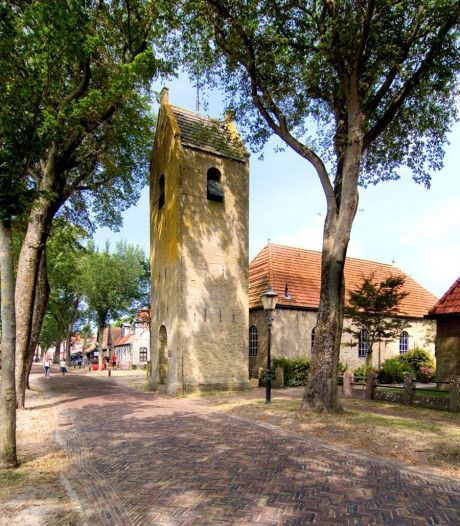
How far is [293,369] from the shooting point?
21422 millimetres

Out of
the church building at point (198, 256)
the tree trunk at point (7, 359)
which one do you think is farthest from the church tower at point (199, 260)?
the tree trunk at point (7, 359)

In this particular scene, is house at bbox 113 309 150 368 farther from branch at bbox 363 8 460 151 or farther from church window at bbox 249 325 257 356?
branch at bbox 363 8 460 151

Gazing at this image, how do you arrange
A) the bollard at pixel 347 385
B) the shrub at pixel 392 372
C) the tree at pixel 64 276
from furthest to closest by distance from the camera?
1. the tree at pixel 64 276
2. the shrub at pixel 392 372
3. the bollard at pixel 347 385

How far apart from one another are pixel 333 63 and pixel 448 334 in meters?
13.4

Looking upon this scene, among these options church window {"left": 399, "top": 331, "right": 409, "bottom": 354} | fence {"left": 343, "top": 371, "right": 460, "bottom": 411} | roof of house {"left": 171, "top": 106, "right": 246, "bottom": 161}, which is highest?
roof of house {"left": 171, "top": 106, "right": 246, "bottom": 161}

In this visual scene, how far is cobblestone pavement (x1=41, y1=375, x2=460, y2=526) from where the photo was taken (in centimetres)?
496

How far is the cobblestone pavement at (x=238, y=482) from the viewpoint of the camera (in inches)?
195

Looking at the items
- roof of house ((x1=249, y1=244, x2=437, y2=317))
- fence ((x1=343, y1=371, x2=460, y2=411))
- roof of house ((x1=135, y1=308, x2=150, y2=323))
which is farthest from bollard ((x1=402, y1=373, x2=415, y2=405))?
roof of house ((x1=135, y1=308, x2=150, y2=323))

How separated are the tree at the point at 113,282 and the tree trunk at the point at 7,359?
30088 millimetres

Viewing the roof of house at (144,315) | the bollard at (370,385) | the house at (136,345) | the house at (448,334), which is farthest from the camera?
the house at (136,345)

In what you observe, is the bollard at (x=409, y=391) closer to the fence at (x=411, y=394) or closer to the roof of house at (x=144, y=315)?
the fence at (x=411, y=394)

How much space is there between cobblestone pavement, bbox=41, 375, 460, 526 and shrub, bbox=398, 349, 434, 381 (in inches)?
770

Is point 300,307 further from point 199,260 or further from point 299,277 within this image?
point 199,260

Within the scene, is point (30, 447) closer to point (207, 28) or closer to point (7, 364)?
point (7, 364)
